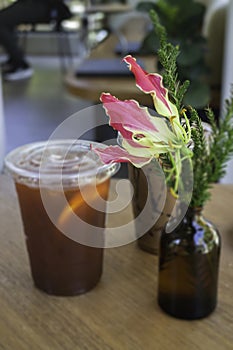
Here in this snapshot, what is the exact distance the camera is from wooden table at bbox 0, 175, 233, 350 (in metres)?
0.60

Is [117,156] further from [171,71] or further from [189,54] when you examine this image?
[189,54]

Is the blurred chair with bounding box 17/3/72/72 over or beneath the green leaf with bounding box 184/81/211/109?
beneath

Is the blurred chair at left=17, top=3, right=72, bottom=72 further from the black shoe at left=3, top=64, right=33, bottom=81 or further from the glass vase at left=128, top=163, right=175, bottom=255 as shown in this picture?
the glass vase at left=128, top=163, right=175, bottom=255

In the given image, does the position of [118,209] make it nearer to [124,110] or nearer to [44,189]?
[44,189]

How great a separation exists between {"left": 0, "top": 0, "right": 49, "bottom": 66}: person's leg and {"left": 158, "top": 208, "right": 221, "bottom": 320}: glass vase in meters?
3.86

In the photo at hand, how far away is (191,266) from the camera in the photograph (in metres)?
0.60

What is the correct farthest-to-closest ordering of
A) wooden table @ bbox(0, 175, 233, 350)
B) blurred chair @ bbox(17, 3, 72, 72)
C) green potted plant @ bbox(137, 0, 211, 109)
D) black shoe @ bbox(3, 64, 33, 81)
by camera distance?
blurred chair @ bbox(17, 3, 72, 72)
black shoe @ bbox(3, 64, 33, 81)
green potted plant @ bbox(137, 0, 211, 109)
wooden table @ bbox(0, 175, 233, 350)

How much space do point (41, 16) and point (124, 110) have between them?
→ 421 centimetres

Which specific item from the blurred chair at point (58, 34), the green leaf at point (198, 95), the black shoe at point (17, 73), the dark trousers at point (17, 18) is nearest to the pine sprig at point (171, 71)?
the green leaf at point (198, 95)

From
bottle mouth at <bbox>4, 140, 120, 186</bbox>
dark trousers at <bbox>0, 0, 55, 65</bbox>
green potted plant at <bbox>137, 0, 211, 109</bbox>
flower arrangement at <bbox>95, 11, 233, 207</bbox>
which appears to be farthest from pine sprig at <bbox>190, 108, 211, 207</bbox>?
dark trousers at <bbox>0, 0, 55, 65</bbox>

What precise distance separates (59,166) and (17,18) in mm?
4190

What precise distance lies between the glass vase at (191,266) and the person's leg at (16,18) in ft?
12.7

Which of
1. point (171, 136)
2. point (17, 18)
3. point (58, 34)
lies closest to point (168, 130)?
point (171, 136)

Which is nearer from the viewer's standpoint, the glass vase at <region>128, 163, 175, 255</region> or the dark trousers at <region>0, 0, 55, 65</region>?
the glass vase at <region>128, 163, 175, 255</region>
